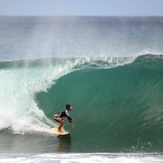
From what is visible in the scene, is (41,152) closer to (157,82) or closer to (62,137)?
(62,137)

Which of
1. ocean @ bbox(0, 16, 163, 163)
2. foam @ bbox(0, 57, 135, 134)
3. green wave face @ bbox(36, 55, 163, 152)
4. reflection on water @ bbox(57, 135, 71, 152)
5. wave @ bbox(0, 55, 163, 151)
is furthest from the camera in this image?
foam @ bbox(0, 57, 135, 134)

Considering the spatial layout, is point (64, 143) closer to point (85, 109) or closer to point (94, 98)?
point (85, 109)

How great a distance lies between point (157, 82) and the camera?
43.2ft

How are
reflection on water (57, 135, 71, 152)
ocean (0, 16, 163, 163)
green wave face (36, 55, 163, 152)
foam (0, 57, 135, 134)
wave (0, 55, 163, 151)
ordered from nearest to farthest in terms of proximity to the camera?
ocean (0, 16, 163, 163) < reflection on water (57, 135, 71, 152) < green wave face (36, 55, 163, 152) < wave (0, 55, 163, 151) < foam (0, 57, 135, 134)

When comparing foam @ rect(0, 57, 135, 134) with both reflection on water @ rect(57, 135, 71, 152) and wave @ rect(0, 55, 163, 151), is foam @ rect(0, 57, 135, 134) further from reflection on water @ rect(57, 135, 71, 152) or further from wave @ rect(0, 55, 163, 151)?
reflection on water @ rect(57, 135, 71, 152)

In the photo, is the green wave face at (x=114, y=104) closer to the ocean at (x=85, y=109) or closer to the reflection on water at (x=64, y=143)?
the ocean at (x=85, y=109)

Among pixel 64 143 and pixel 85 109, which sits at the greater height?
pixel 85 109

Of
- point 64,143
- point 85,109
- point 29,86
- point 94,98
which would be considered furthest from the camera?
point 29,86

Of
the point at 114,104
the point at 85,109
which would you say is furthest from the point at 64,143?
the point at 114,104

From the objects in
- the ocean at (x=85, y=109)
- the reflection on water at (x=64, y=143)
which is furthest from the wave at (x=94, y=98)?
the reflection on water at (x=64, y=143)

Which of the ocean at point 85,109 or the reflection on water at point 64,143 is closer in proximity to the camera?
the ocean at point 85,109

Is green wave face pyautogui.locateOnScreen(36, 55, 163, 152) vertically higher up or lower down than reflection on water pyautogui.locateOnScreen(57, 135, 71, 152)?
higher up

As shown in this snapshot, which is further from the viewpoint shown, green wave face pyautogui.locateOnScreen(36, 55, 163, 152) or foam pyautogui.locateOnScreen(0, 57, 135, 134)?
foam pyautogui.locateOnScreen(0, 57, 135, 134)

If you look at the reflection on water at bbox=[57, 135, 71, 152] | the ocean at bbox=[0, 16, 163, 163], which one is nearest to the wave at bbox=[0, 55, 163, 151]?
the ocean at bbox=[0, 16, 163, 163]
